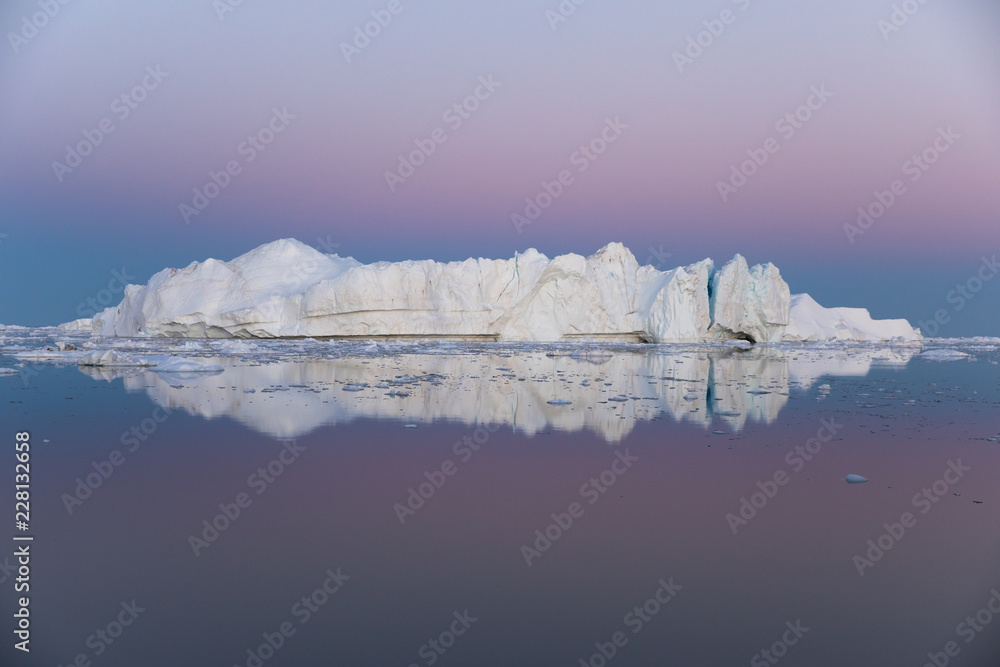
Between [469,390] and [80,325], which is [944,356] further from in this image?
[80,325]

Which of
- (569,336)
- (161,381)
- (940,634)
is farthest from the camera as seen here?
(569,336)

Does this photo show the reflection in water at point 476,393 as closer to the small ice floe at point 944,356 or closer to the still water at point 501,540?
the still water at point 501,540

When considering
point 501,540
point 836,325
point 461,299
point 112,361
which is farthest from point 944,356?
point 112,361

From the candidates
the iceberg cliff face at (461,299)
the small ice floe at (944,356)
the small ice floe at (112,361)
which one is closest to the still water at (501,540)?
the small ice floe at (112,361)

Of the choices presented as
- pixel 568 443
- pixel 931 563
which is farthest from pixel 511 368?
pixel 931 563

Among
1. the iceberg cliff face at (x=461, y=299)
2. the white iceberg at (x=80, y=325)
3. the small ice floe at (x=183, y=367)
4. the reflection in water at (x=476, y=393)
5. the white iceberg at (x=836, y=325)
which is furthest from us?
the white iceberg at (x=80, y=325)

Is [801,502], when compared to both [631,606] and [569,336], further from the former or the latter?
[569,336]
